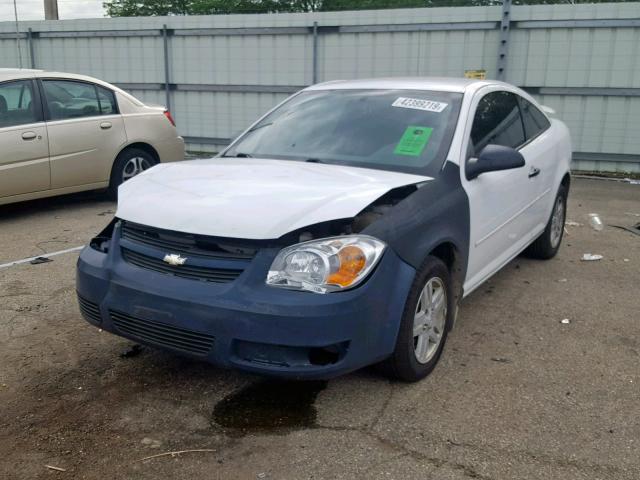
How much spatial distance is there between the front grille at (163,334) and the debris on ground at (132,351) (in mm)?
596

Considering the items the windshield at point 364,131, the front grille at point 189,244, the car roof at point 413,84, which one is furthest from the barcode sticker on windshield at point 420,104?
the front grille at point 189,244

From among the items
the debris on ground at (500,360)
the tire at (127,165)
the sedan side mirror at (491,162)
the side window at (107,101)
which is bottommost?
the debris on ground at (500,360)

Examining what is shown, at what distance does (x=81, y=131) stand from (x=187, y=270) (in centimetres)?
502

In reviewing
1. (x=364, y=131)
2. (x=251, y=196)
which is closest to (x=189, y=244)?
(x=251, y=196)

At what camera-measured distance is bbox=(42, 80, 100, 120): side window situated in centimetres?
724

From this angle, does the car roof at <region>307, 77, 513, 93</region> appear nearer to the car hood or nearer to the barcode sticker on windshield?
the barcode sticker on windshield

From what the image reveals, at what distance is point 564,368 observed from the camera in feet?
12.2

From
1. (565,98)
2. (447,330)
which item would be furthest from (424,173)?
(565,98)

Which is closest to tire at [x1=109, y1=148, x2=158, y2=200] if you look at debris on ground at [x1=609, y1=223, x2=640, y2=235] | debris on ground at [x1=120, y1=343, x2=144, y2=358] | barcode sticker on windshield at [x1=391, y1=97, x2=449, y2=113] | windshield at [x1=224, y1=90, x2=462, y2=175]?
windshield at [x1=224, y1=90, x2=462, y2=175]

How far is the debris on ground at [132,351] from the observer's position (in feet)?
12.4

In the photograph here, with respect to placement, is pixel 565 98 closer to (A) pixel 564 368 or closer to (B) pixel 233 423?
(A) pixel 564 368

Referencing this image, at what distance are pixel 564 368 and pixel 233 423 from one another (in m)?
1.88

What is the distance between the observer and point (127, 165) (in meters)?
7.98

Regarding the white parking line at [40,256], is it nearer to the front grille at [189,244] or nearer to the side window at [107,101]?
the side window at [107,101]
